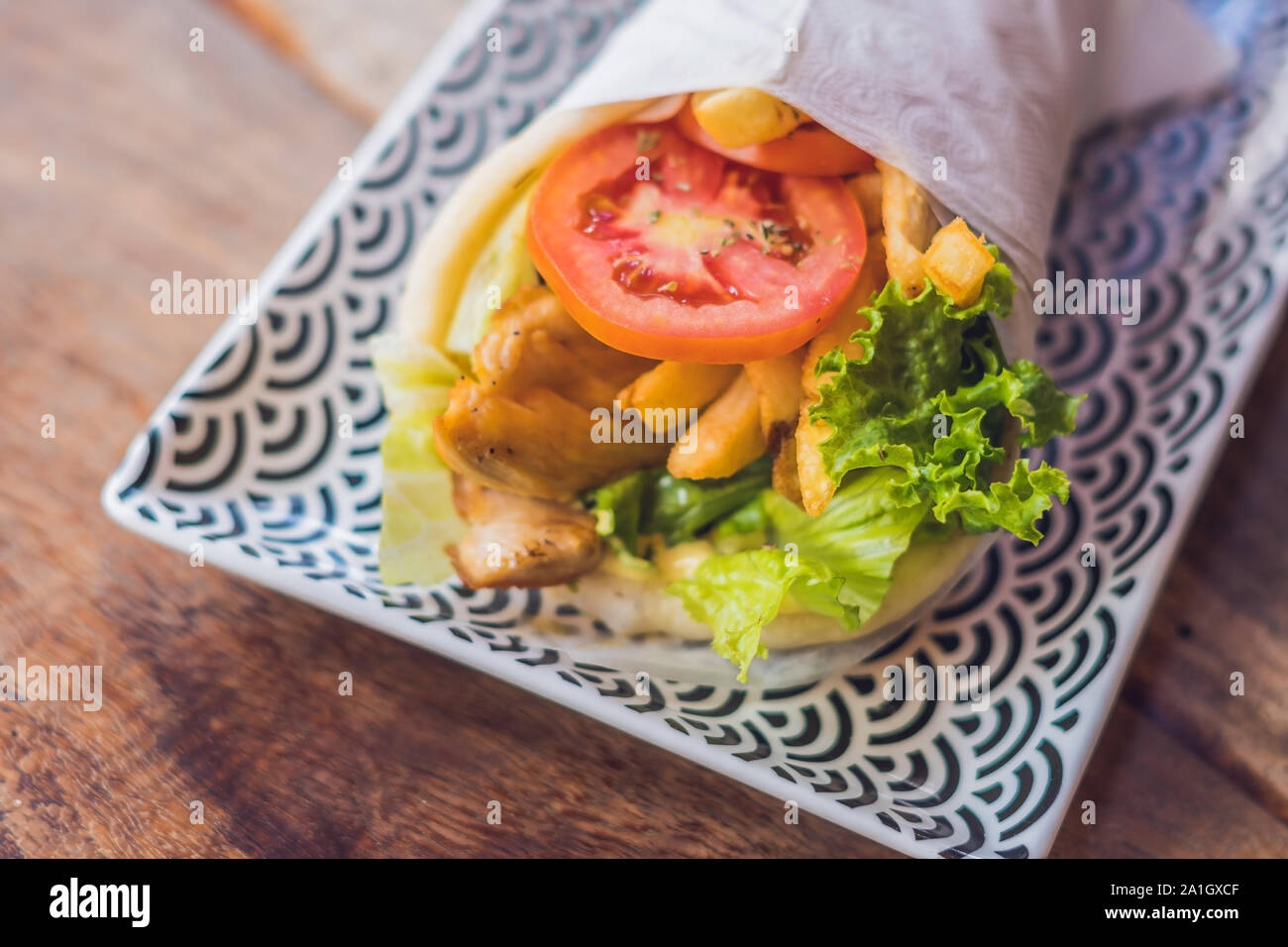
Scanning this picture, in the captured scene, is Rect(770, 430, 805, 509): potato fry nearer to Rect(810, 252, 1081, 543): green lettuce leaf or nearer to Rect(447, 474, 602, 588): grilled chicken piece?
Rect(810, 252, 1081, 543): green lettuce leaf

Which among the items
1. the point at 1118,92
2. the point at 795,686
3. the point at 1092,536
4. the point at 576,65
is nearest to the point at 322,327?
the point at 576,65

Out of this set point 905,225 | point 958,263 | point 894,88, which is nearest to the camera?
point 958,263

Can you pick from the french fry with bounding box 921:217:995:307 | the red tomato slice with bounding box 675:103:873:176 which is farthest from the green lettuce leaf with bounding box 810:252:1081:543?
the red tomato slice with bounding box 675:103:873:176

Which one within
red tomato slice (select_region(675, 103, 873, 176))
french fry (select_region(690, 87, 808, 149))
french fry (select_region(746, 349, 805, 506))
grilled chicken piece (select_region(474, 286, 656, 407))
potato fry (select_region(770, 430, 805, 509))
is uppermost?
french fry (select_region(690, 87, 808, 149))

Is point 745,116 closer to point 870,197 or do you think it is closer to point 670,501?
point 870,197

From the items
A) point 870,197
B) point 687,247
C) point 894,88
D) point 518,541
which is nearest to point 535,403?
point 518,541

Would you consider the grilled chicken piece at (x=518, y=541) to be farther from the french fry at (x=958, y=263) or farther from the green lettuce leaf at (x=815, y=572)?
the french fry at (x=958, y=263)
